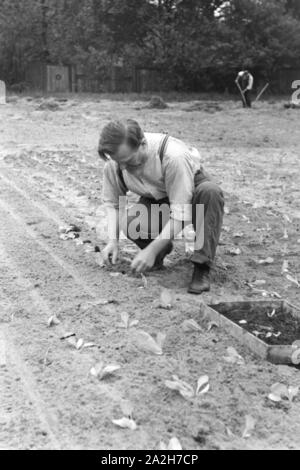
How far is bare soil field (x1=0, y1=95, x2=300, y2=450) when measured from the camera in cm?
259

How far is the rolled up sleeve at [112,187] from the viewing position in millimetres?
4316

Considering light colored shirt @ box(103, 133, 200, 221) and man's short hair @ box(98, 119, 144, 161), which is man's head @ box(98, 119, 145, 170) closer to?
man's short hair @ box(98, 119, 144, 161)

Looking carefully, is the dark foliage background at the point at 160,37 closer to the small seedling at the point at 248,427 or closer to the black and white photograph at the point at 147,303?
the black and white photograph at the point at 147,303

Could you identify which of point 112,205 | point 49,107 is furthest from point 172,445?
point 49,107

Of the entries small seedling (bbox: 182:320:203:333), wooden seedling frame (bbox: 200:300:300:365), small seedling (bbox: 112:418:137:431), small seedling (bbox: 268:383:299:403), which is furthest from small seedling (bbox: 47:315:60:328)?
small seedling (bbox: 268:383:299:403)

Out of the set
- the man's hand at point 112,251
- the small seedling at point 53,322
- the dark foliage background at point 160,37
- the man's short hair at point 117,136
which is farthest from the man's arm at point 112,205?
the dark foliage background at point 160,37

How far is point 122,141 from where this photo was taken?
3.70 metres

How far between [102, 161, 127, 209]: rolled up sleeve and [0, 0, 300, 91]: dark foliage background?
90.9 ft

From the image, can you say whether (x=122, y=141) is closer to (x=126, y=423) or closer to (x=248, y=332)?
(x=248, y=332)

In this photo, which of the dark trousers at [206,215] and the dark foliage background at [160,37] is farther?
the dark foliage background at [160,37]

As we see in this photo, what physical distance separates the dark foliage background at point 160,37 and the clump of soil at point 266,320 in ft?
93.2

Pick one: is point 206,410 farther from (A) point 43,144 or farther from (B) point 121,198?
(A) point 43,144

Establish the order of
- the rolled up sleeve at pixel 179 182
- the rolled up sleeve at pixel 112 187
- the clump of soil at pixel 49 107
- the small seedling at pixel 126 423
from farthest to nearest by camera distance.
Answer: the clump of soil at pixel 49 107
the rolled up sleeve at pixel 112 187
the rolled up sleeve at pixel 179 182
the small seedling at pixel 126 423

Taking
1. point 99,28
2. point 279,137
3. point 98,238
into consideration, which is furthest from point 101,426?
point 99,28
